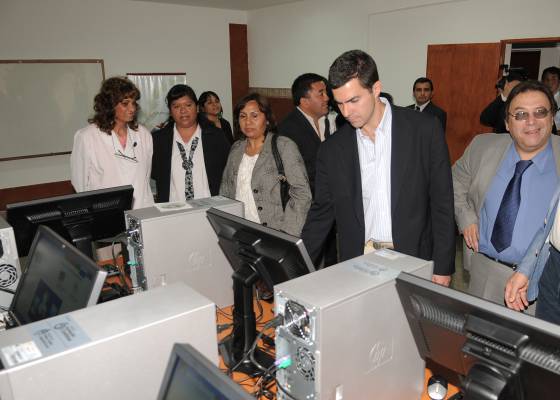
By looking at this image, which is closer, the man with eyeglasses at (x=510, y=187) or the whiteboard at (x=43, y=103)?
the man with eyeglasses at (x=510, y=187)

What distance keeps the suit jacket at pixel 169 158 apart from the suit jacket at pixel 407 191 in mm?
1065

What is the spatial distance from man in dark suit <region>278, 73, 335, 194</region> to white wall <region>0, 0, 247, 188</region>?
412 centimetres

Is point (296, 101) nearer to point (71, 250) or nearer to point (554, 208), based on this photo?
point (554, 208)

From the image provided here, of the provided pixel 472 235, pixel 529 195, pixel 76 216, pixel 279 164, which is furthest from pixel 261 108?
pixel 529 195

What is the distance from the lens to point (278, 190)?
2305mm

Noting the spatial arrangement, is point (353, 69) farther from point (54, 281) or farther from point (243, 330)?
point (54, 281)

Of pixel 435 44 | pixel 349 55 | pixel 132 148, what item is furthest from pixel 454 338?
pixel 435 44

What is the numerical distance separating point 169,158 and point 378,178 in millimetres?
1423

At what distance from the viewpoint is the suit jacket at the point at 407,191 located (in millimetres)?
1761

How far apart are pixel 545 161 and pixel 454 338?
1.13 meters

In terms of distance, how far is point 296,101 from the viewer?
3.34m

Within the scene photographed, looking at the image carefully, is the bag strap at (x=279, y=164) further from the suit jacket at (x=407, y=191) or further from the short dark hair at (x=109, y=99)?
the short dark hair at (x=109, y=99)

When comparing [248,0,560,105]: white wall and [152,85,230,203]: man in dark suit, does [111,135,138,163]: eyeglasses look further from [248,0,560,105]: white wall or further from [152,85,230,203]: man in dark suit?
[248,0,560,105]: white wall

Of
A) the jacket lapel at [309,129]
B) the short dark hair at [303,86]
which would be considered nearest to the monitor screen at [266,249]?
the jacket lapel at [309,129]
